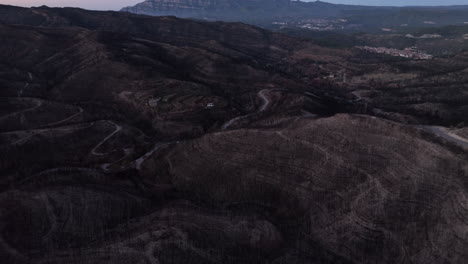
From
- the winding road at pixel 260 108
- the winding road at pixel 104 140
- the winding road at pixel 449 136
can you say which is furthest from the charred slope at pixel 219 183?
the winding road at pixel 449 136

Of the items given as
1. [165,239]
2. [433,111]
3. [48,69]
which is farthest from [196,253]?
[48,69]

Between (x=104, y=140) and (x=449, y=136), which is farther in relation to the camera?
(x=104, y=140)

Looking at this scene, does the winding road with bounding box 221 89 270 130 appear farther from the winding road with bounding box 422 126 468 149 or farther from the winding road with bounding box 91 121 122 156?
the winding road with bounding box 422 126 468 149

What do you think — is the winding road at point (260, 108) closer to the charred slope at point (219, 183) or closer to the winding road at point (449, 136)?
the charred slope at point (219, 183)

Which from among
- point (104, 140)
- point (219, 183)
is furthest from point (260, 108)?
point (219, 183)

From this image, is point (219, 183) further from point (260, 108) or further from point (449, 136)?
point (260, 108)

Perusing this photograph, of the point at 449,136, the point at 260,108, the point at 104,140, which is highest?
the point at 449,136

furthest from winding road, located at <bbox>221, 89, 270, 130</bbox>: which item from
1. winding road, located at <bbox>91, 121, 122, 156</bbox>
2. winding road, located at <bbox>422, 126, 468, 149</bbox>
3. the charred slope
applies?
winding road, located at <bbox>422, 126, 468, 149</bbox>

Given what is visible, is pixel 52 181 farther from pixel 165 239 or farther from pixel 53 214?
pixel 165 239
